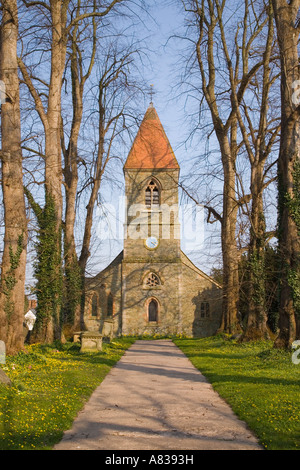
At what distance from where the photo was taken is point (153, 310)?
103 ft

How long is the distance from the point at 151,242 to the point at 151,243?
0.25 feet

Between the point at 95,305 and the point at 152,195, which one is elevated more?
the point at 152,195

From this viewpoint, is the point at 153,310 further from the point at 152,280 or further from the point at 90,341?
the point at 90,341

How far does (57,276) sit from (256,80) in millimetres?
11246

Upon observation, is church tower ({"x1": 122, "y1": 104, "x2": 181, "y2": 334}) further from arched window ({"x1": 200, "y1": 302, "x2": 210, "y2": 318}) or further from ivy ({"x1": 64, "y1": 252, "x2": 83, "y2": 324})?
ivy ({"x1": 64, "y1": 252, "x2": 83, "y2": 324})

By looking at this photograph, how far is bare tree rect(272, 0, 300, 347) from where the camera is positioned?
12.1 meters

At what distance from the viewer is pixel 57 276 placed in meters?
16.4

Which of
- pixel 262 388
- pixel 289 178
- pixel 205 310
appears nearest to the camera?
pixel 262 388

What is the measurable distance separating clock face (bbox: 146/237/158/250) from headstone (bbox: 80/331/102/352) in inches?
683

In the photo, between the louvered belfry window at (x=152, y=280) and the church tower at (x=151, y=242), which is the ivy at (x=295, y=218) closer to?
the church tower at (x=151, y=242)

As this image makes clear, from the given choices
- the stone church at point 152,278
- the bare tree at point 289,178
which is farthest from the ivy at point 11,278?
the stone church at point 152,278

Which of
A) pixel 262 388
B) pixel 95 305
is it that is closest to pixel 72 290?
pixel 95 305

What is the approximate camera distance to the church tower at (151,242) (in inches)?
1216

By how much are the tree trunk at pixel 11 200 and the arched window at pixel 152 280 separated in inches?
769
